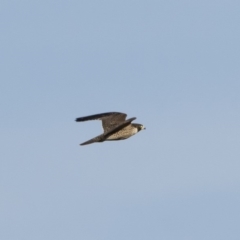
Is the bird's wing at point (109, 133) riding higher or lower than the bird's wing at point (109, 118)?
lower

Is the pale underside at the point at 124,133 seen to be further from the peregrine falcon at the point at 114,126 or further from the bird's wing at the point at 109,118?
the bird's wing at the point at 109,118

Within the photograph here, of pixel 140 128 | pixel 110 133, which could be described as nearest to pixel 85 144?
pixel 110 133

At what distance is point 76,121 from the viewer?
35.1 m

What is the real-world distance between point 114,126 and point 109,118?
1.26 m

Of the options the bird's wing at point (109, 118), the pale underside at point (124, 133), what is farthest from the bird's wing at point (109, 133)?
the bird's wing at point (109, 118)

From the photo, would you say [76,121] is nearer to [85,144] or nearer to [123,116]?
[123,116]

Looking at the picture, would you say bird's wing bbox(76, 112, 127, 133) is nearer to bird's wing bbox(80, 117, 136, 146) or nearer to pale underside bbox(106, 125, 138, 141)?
pale underside bbox(106, 125, 138, 141)

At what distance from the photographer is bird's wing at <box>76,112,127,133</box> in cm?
3336

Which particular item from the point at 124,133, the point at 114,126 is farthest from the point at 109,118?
the point at 124,133

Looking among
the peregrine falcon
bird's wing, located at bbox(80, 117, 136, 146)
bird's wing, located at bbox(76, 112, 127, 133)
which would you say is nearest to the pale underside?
the peregrine falcon

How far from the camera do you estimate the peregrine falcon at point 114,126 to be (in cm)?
3109

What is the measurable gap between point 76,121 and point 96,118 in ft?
2.65

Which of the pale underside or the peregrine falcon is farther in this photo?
the pale underside

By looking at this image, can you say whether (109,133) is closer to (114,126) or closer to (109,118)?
(114,126)
